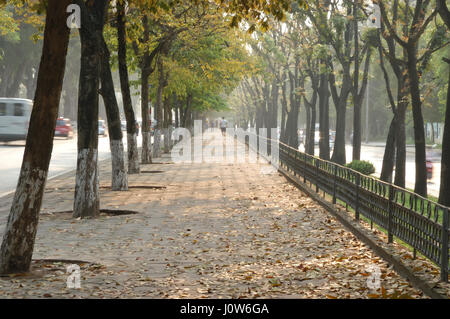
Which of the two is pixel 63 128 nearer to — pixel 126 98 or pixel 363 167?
pixel 363 167

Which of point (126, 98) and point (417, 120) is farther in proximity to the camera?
point (126, 98)

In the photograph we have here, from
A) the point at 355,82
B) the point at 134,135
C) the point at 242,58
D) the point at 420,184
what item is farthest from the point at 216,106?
the point at 420,184

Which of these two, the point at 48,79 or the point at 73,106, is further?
the point at 73,106

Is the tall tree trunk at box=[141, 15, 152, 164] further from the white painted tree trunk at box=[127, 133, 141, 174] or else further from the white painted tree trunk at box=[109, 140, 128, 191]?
the white painted tree trunk at box=[109, 140, 128, 191]

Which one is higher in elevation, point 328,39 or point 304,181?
point 328,39

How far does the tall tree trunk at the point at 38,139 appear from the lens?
8.72 metres

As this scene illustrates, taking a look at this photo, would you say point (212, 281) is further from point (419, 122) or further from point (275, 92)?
point (275, 92)

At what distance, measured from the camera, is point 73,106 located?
87.7 meters

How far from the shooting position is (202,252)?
34.2 feet

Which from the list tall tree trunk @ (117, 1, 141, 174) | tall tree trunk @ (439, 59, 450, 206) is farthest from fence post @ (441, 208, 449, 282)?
tall tree trunk @ (117, 1, 141, 174)

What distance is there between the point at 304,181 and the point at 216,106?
38776 mm

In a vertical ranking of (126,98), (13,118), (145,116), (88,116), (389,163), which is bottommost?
(389,163)

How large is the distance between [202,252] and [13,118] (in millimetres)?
34746

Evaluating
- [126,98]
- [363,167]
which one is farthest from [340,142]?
[126,98]
